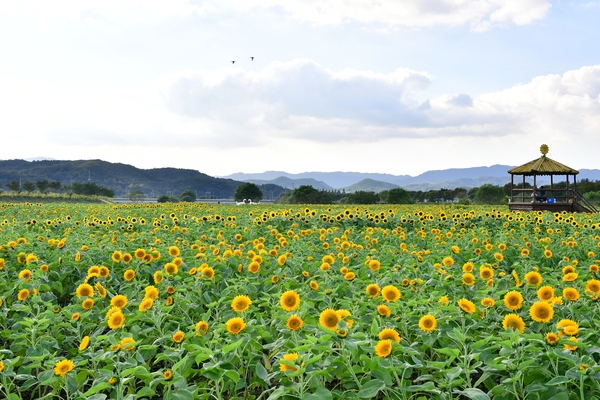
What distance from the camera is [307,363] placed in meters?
2.55

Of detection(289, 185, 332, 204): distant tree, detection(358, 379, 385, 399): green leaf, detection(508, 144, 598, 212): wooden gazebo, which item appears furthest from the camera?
detection(289, 185, 332, 204): distant tree

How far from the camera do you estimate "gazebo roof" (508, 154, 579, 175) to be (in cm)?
2570

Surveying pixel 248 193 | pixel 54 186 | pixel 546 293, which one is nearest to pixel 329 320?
pixel 546 293

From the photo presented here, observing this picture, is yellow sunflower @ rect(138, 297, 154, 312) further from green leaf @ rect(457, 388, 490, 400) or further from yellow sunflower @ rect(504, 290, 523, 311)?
yellow sunflower @ rect(504, 290, 523, 311)

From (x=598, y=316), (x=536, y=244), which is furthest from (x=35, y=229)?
(x=598, y=316)

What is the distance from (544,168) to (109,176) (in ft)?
570

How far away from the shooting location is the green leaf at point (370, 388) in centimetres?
255

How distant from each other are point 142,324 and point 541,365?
2.79 metres

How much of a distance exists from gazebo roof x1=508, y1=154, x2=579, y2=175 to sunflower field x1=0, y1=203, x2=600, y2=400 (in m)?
20.4

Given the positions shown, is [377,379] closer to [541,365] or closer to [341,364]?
[341,364]

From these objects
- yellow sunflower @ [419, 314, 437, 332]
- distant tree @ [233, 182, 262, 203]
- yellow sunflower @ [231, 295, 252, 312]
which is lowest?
yellow sunflower @ [419, 314, 437, 332]

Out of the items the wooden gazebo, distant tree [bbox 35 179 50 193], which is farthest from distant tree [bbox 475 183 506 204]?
distant tree [bbox 35 179 50 193]

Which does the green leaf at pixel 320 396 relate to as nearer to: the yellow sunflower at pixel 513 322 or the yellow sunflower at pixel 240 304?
the yellow sunflower at pixel 240 304

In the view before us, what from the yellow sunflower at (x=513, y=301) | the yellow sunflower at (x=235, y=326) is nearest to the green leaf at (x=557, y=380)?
the yellow sunflower at (x=513, y=301)
